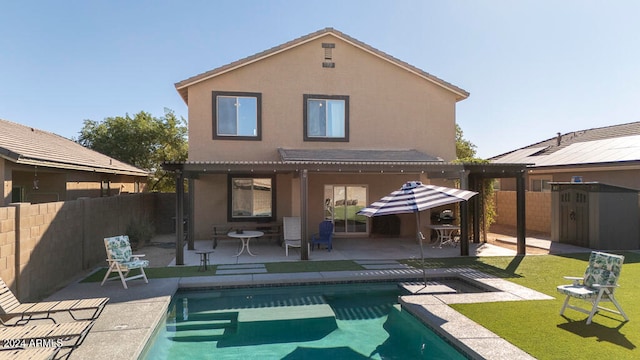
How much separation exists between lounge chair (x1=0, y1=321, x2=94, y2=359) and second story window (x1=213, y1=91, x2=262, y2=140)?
11043 millimetres

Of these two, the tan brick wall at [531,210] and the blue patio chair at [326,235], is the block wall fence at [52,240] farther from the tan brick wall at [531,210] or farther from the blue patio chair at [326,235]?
the tan brick wall at [531,210]

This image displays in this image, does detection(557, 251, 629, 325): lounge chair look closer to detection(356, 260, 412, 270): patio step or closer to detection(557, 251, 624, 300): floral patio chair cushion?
detection(557, 251, 624, 300): floral patio chair cushion

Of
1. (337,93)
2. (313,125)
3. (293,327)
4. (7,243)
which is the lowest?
(293,327)

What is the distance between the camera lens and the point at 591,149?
20.7 meters

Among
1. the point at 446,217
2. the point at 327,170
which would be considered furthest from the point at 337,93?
the point at 446,217

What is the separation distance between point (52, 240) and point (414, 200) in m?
8.65

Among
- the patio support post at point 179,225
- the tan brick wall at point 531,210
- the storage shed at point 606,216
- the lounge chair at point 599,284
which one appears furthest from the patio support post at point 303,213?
the tan brick wall at point 531,210

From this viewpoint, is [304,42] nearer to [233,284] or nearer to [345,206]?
[345,206]

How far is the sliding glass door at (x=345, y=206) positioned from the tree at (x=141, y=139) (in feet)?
61.4

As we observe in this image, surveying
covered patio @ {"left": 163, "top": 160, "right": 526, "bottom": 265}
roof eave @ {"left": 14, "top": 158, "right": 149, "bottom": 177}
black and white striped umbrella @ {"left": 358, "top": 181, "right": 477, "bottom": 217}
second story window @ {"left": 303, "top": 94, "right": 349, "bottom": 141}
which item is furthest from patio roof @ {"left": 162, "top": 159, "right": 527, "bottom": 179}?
second story window @ {"left": 303, "top": 94, "right": 349, "bottom": 141}

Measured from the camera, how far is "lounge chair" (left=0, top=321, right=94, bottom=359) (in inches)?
194

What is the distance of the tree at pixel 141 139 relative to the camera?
103 ft

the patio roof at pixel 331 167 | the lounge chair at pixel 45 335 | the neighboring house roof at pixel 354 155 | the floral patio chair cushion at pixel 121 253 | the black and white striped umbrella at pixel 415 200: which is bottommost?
the lounge chair at pixel 45 335

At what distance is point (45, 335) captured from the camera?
5.03m
